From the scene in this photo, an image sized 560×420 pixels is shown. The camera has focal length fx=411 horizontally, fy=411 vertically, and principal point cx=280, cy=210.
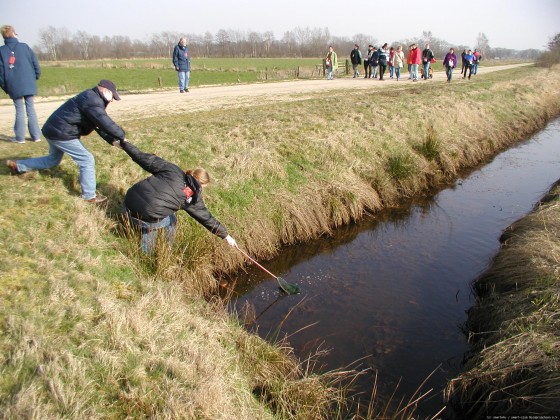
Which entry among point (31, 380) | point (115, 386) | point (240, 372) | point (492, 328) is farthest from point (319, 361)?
point (31, 380)

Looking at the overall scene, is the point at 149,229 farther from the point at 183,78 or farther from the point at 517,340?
the point at 183,78

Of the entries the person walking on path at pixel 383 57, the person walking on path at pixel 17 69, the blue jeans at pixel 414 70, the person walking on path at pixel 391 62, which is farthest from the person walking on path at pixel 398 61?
the person walking on path at pixel 17 69

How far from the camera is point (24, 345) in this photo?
3.67 metres

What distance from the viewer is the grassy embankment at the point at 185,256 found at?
3564 mm

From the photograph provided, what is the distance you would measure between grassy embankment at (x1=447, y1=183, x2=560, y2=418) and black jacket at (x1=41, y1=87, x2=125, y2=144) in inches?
219

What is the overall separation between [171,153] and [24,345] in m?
5.53

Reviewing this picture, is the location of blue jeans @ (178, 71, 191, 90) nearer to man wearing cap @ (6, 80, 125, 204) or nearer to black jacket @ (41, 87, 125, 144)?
man wearing cap @ (6, 80, 125, 204)

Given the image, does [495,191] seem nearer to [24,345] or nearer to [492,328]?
[492,328]

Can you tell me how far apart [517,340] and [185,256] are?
4.69 m

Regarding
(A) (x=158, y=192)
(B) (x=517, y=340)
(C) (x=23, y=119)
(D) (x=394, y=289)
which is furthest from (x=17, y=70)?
(B) (x=517, y=340)

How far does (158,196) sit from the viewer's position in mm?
5918

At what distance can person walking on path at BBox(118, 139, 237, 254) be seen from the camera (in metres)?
5.94

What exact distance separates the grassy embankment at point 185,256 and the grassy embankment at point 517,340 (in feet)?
5.18

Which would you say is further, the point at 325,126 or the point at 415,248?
the point at 325,126
